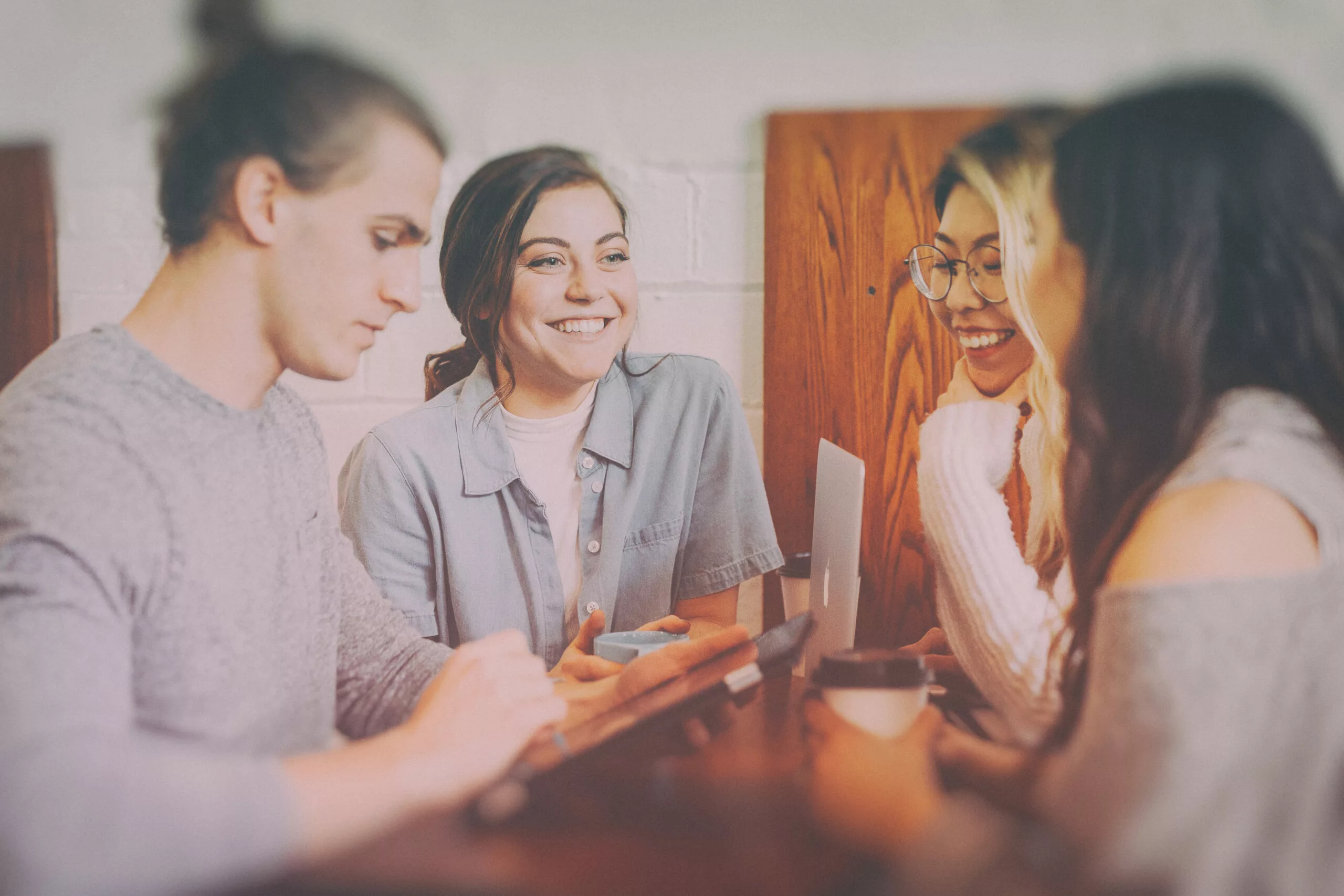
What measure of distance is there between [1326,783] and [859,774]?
0.89 feet

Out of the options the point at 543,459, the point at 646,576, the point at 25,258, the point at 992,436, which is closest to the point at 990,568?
the point at 992,436

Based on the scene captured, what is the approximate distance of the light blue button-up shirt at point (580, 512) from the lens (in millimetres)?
1021

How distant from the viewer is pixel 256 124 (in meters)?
0.77

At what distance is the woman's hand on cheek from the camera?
0.58 meters

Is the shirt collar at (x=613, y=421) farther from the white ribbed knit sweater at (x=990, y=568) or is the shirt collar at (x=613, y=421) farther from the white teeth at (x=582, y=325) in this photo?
the white ribbed knit sweater at (x=990, y=568)

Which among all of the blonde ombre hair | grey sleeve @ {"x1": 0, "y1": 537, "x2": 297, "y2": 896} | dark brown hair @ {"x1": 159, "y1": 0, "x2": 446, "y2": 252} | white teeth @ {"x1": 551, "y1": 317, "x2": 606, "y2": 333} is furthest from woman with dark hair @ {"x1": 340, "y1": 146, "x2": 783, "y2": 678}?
grey sleeve @ {"x1": 0, "y1": 537, "x2": 297, "y2": 896}

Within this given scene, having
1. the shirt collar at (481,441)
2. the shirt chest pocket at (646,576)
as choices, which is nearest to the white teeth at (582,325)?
the shirt collar at (481,441)

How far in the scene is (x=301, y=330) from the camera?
31.9 inches

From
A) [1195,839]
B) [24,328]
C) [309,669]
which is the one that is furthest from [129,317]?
[1195,839]

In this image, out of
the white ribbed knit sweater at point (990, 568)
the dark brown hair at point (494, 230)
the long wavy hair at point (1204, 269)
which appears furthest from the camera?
the dark brown hair at point (494, 230)

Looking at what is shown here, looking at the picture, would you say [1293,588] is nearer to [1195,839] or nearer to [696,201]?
[1195,839]

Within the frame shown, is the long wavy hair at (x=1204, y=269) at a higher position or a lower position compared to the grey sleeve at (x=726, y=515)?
higher

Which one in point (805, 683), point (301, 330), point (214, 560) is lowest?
point (805, 683)

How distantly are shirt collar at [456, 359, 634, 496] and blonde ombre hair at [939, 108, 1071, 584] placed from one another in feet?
1.39
